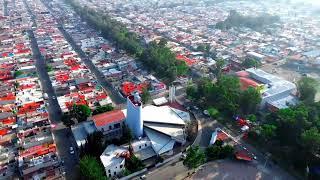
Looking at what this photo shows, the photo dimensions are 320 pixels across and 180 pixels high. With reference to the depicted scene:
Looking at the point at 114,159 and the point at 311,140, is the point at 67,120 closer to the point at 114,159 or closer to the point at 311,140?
the point at 114,159

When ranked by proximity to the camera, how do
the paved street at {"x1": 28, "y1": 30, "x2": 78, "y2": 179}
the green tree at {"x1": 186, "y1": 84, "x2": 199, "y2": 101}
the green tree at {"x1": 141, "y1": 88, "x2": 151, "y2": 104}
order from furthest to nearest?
1. the green tree at {"x1": 186, "y1": 84, "x2": 199, "y2": 101}
2. the green tree at {"x1": 141, "y1": 88, "x2": 151, "y2": 104}
3. the paved street at {"x1": 28, "y1": 30, "x2": 78, "y2": 179}

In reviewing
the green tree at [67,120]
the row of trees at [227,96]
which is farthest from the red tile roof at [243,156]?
the green tree at [67,120]

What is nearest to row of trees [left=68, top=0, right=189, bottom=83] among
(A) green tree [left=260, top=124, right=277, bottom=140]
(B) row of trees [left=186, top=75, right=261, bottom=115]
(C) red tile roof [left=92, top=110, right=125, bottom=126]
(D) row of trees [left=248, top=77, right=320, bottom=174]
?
(B) row of trees [left=186, top=75, right=261, bottom=115]

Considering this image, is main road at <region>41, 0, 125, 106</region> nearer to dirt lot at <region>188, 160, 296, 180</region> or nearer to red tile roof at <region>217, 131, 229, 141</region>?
red tile roof at <region>217, 131, 229, 141</region>

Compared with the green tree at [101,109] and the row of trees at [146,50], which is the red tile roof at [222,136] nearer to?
the green tree at [101,109]

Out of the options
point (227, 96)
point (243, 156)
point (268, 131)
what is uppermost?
point (227, 96)

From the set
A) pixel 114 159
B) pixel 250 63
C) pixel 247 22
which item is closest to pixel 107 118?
pixel 114 159
